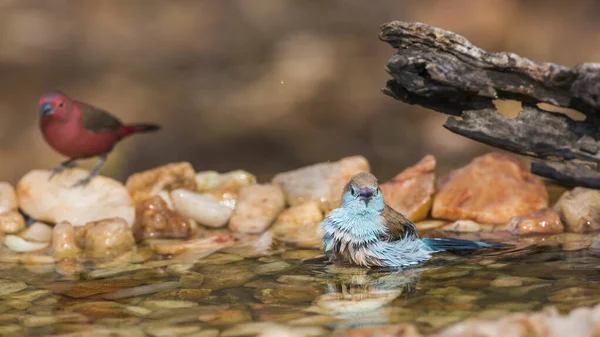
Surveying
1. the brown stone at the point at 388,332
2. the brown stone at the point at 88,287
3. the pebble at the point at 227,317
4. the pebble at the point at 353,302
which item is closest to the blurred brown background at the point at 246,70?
the brown stone at the point at 88,287

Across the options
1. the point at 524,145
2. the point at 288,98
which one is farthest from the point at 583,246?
the point at 288,98

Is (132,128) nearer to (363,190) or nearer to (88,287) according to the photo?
(88,287)

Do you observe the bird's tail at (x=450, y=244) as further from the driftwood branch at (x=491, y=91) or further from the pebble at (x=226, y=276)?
the pebble at (x=226, y=276)

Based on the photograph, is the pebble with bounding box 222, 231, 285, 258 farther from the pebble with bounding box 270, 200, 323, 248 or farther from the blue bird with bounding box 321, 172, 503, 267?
the blue bird with bounding box 321, 172, 503, 267

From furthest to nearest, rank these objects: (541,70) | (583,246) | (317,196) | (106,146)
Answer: (106,146) → (317,196) → (583,246) → (541,70)

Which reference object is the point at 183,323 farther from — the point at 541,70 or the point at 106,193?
the point at 106,193
